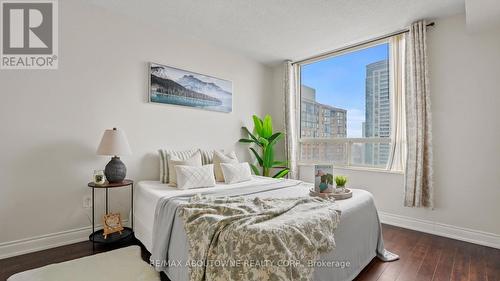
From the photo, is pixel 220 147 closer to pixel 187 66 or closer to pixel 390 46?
pixel 187 66

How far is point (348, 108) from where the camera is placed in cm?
382

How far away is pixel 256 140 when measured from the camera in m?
4.18

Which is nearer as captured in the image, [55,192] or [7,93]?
[7,93]

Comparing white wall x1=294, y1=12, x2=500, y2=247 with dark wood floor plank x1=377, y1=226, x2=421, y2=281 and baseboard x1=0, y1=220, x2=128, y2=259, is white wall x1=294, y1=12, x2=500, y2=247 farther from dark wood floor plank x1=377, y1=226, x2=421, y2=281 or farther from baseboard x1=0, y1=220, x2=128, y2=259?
baseboard x1=0, y1=220, x2=128, y2=259

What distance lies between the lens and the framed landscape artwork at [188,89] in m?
3.14

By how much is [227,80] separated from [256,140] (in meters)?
1.11

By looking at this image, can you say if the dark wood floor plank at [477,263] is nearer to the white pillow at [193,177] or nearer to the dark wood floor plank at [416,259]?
the dark wood floor plank at [416,259]

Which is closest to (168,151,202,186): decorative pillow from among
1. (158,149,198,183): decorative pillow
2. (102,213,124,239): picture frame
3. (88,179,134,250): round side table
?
(158,149,198,183): decorative pillow

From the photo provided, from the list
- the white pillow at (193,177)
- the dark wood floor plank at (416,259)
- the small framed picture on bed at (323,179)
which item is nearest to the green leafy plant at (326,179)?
the small framed picture on bed at (323,179)

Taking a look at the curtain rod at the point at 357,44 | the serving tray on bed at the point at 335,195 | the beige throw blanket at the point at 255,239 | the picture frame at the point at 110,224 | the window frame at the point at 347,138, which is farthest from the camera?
the window frame at the point at 347,138

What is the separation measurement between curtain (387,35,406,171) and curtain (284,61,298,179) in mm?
1525

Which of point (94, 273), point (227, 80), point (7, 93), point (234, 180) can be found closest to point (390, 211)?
point (234, 180)

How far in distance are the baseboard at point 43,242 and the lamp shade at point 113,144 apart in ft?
3.04

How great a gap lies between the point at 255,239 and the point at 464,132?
113 inches
